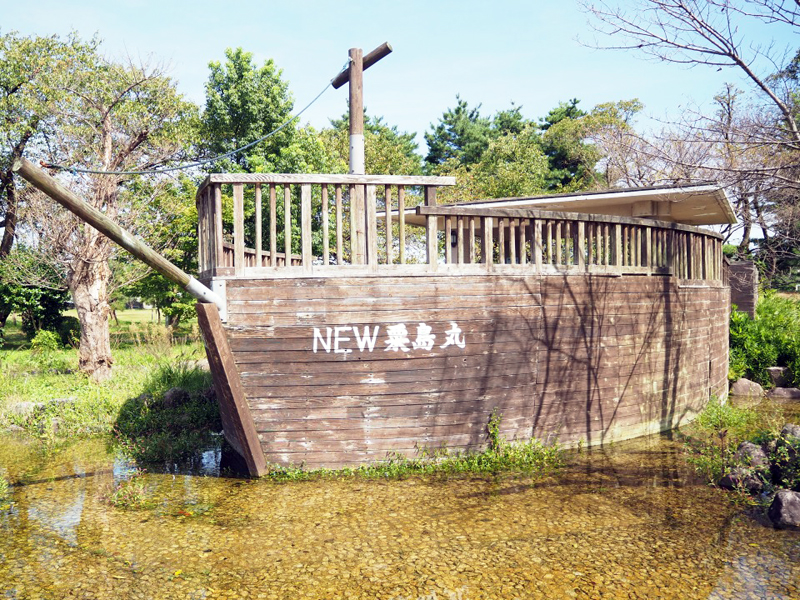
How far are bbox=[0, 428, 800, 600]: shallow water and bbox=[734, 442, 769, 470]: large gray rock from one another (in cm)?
60

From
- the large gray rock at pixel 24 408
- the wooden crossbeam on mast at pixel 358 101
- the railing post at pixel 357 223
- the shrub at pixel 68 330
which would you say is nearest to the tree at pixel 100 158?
the large gray rock at pixel 24 408

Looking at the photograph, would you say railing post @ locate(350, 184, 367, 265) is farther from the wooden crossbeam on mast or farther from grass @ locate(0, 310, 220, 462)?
grass @ locate(0, 310, 220, 462)

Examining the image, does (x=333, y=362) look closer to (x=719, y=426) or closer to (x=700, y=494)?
(x=700, y=494)

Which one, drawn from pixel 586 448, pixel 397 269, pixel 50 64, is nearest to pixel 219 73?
pixel 50 64

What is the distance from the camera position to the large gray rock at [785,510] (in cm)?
621

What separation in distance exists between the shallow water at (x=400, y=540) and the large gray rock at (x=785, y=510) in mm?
160

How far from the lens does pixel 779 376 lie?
48.9 feet

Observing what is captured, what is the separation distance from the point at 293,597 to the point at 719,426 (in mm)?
8285

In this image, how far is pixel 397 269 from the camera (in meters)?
7.72

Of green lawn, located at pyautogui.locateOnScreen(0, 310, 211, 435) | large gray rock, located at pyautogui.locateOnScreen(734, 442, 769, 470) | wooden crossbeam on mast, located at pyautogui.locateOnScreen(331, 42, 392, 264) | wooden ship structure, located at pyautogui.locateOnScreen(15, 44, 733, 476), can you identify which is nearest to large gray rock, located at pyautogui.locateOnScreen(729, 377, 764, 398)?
wooden ship structure, located at pyautogui.locateOnScreen(15, 44, 733, 476)

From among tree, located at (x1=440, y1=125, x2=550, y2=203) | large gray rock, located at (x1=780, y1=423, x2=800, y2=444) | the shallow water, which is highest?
tree, located at (x1=440, y1=125, x2=550, y2=203)

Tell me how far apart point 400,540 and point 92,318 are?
12240 mm

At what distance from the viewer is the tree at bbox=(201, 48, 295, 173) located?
75.6ft

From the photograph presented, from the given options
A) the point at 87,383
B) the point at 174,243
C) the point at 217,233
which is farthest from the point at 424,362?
the point at 174,243
